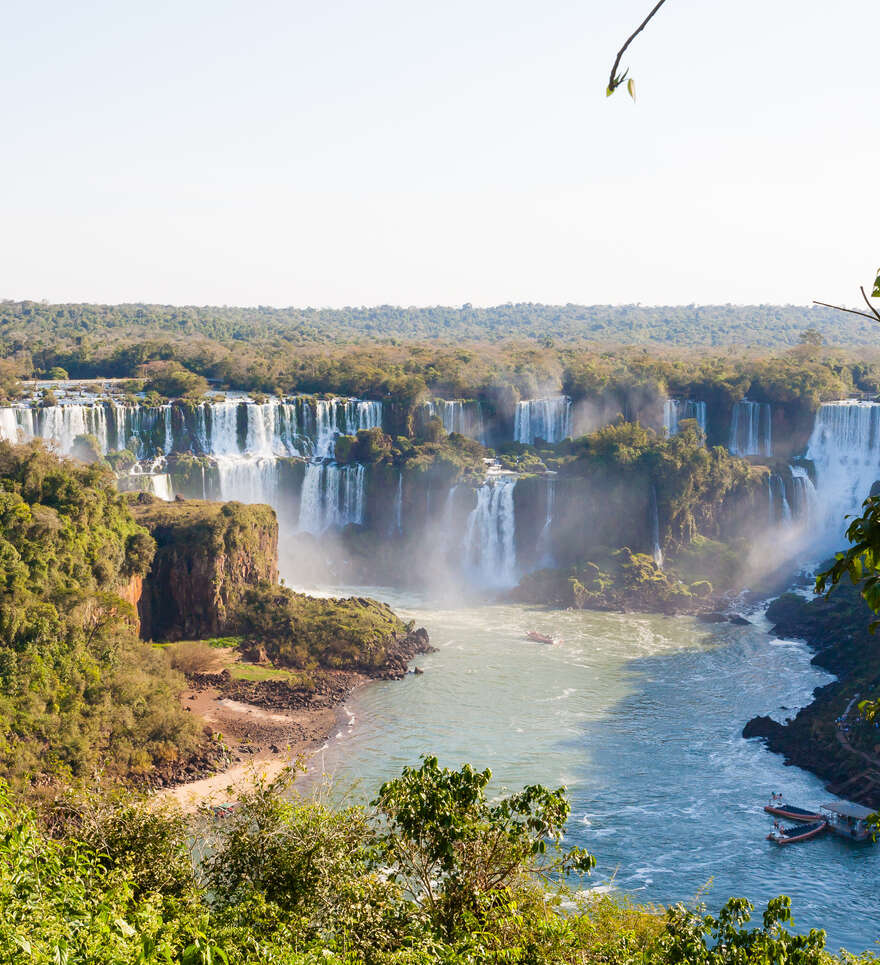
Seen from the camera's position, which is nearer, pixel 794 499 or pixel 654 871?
pixel 654 871

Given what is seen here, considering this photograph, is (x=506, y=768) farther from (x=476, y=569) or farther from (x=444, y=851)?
(x=476, y=569)

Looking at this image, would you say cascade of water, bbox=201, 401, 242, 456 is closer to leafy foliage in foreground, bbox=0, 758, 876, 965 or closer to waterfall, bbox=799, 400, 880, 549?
waterfall, bbox=799, 400, 880, 549

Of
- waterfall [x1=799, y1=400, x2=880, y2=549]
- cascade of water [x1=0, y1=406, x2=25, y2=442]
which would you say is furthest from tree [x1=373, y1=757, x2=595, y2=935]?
waterfall [x1=799, y1=400, x2=880, y2=549]

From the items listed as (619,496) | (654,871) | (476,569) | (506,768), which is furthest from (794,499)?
(654,871)

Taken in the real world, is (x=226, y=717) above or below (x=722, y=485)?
below

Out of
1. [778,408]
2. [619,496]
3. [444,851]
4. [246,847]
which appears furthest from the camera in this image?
[778,408]

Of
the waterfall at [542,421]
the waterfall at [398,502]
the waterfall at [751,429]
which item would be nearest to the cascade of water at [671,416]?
the waterfall at [751,429]
